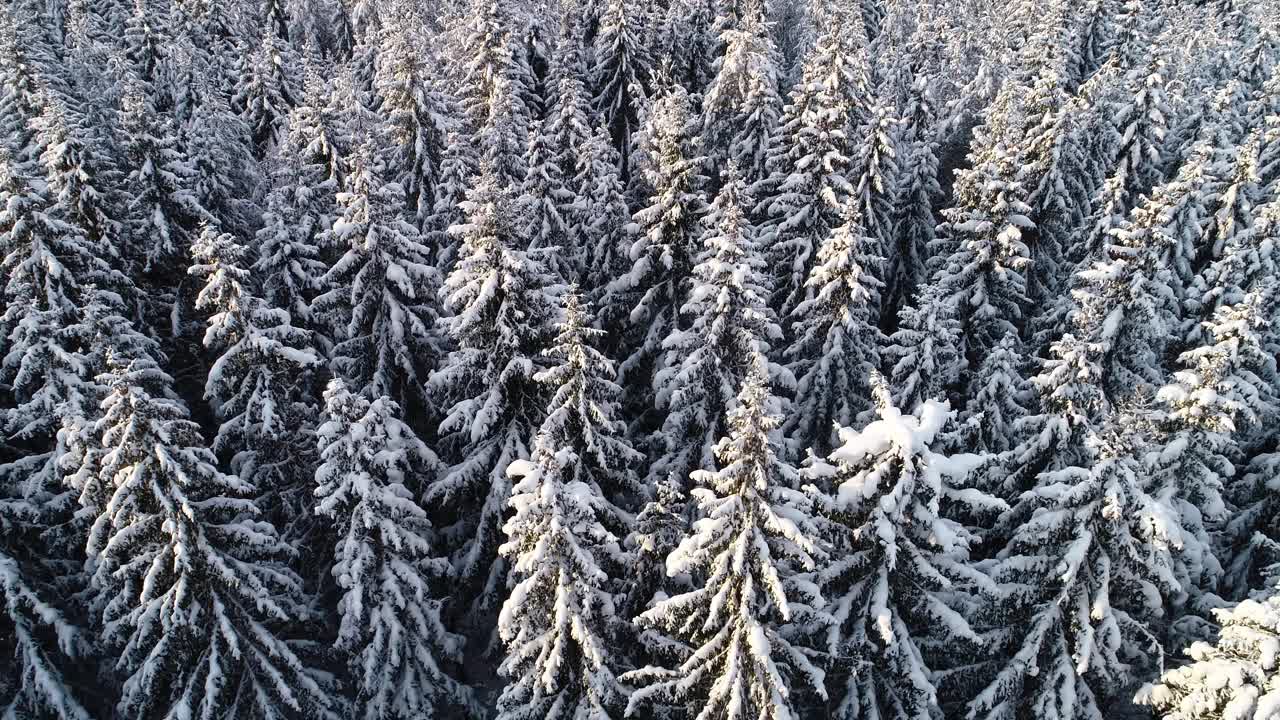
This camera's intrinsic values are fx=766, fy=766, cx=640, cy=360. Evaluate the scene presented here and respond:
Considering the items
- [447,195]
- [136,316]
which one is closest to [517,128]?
[447,195]

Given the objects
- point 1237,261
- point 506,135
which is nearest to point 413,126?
point 506,135

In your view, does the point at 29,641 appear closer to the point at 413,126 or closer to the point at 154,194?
the point at 154,194

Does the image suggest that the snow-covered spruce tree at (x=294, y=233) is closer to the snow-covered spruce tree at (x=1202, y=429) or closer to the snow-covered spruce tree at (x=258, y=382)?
the snow-covered spruce tree at (x=258, y=382)

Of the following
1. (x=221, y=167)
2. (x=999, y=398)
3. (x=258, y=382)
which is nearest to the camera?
(x=258, y=382)

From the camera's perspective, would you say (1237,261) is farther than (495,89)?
No

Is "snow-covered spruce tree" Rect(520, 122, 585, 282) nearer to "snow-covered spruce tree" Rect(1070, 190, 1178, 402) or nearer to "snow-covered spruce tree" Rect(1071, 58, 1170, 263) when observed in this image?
"snow-covered spruce tree" Rect(1070, 190, 1178, 402)

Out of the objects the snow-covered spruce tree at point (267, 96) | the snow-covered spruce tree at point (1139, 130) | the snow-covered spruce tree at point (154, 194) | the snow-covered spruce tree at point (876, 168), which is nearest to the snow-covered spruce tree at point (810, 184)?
the snow-covered spruce tree at point (876, 168)

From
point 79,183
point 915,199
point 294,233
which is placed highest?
point 915,199
